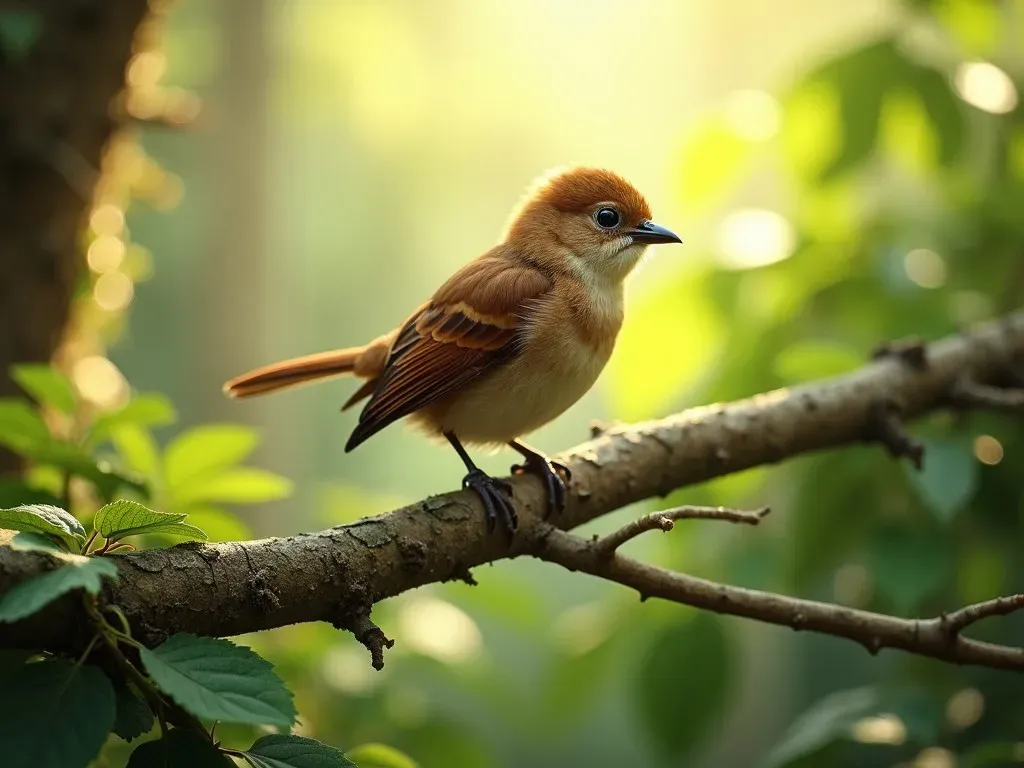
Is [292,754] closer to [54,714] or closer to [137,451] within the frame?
[54,714]

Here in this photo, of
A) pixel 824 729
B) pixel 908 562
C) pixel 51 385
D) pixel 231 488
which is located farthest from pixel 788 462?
pixel 51 385

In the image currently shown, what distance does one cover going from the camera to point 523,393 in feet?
6.38

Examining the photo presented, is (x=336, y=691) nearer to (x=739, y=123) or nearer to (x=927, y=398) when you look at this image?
(x=927, y=398)

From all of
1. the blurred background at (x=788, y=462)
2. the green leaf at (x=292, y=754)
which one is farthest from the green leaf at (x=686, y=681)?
the green leaf at (x=292, y=754)

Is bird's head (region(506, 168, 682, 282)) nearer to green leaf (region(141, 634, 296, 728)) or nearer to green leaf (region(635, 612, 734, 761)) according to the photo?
green leaf (region(635, 612, 734, 761))

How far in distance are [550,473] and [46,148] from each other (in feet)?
4.74

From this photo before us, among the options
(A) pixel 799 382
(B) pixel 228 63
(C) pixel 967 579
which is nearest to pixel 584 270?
(A) pixel 799 382

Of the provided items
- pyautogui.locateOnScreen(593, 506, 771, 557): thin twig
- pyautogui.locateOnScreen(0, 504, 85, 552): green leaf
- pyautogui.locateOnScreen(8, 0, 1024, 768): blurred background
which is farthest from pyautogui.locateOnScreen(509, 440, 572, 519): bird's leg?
pyautogui.locateOnScreen(0, 504, 85, 552): green leaf

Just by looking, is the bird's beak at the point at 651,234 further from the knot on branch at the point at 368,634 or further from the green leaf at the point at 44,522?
the green leaf at the point at 44,522

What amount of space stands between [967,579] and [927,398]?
0.57 metres

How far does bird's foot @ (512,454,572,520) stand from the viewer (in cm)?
173

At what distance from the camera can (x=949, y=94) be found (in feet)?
8.27

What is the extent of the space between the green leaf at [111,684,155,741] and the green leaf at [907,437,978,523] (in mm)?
1344

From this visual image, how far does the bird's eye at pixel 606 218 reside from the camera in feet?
7.69
